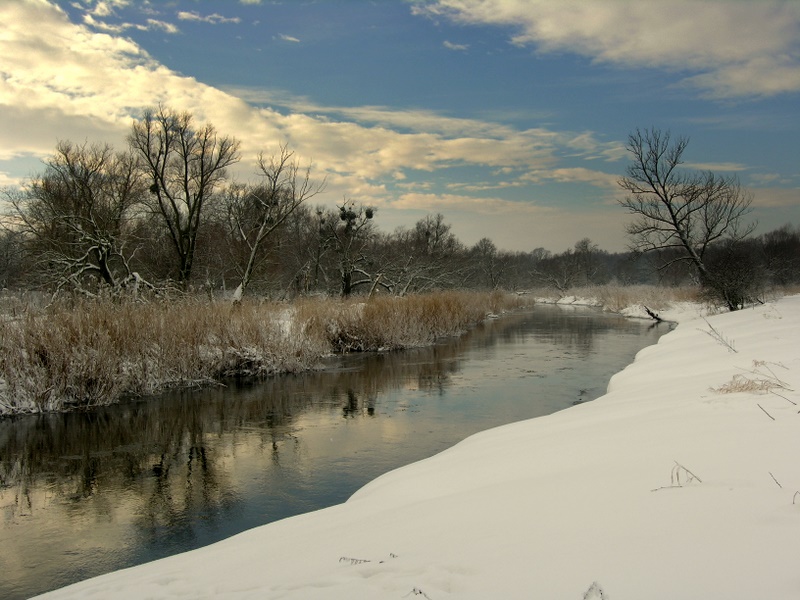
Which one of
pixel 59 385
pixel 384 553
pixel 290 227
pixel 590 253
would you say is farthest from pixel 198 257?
pixel 590 253

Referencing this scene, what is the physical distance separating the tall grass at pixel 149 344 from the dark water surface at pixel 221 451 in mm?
618

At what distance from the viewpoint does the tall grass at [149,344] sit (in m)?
9.99

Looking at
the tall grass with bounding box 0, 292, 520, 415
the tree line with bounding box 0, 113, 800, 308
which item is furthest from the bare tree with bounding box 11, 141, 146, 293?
the tall grass with bounding box 0, 292, 520, 415

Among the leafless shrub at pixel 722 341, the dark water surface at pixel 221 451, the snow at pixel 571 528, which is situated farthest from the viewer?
the leafless shrub at pixel 722 341

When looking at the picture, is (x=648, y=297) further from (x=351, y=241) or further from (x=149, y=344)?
(x=149, y=344)

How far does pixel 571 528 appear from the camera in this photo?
269cm

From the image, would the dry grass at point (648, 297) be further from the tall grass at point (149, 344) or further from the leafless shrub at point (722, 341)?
the tall grass at point (149, 344)

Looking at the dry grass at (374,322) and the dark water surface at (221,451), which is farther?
the dry grass at (374,322)

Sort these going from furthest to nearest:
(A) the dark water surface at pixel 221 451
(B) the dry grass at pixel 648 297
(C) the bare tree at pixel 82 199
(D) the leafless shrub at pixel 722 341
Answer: (B) the dry grass at pixel 648 297, (C) the bare tree at pixel 82 199, (D) the leafless shrub at pixel 722 341, (A) the dark water surface at pixel 221 451

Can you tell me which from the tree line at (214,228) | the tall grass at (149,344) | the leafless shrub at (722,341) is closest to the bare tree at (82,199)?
the tree line at (214,228)

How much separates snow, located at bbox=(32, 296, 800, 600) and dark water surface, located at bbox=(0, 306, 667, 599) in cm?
137

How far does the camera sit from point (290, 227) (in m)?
52.8

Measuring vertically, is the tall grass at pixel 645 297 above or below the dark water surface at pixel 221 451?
above

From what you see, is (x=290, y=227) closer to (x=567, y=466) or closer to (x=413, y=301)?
(x=413, y=301)
